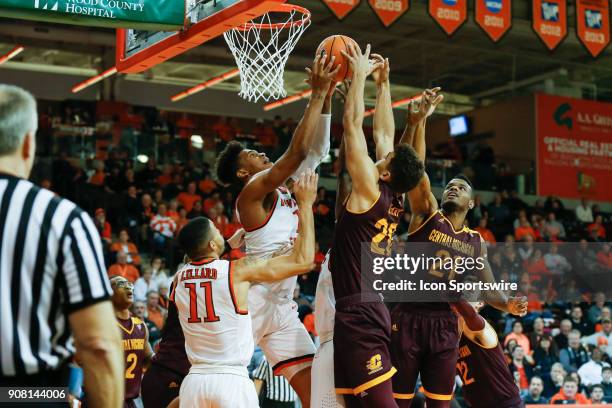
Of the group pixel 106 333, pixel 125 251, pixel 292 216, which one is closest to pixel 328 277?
pixel 292 216

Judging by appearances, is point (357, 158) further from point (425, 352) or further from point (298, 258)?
point (425, 352)

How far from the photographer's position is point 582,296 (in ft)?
53.8

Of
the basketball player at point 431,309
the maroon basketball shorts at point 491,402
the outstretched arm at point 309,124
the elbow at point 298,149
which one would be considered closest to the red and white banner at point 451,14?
the basketball player at point 431,309

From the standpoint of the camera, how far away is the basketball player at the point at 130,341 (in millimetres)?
7254

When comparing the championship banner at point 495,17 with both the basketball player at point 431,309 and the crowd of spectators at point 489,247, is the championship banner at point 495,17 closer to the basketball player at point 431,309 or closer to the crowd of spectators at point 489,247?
the crowd of spectators at point 489,247

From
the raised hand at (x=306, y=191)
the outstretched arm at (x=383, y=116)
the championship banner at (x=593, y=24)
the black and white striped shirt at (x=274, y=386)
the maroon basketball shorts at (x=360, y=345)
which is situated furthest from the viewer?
the championship banner at (x=593, y=24)

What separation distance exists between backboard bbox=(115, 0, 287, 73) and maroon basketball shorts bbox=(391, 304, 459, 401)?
7.86 feet

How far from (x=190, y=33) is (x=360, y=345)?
292 centimetres

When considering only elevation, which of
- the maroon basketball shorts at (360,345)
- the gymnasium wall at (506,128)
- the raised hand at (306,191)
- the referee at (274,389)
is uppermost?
the gymnasium wall at (506,128)

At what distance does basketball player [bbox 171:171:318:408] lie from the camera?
5109 mm

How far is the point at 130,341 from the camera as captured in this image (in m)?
7.33

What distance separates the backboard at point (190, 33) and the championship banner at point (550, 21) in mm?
10023

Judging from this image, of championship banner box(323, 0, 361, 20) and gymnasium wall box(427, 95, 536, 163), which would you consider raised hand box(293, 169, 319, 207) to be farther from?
gymnasium wall box(427, 95, 536, 163)

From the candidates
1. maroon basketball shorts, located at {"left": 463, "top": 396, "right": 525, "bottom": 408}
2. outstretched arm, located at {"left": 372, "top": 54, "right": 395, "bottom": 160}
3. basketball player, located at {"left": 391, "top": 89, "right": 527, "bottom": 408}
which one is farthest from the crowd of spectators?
outstretched arm, located at {"left": 372, "top": 54, "right": 395, "bottom": 160}
